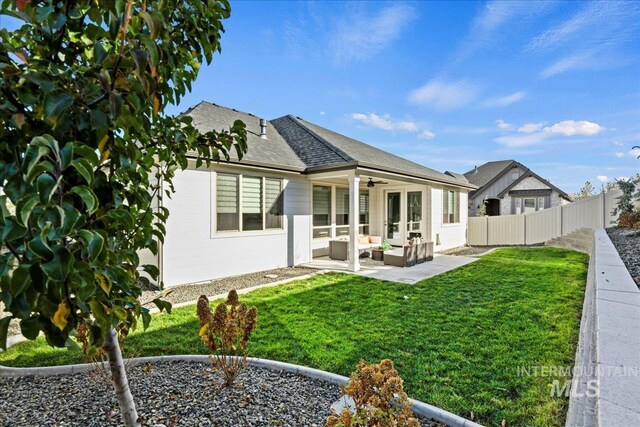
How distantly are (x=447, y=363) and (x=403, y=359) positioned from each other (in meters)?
0.49

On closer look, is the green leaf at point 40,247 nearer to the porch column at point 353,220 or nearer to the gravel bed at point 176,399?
the gravel bed at point 176,399

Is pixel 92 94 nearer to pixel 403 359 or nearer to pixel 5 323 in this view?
pixel 5 323

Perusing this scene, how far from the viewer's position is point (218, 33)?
1.96 m

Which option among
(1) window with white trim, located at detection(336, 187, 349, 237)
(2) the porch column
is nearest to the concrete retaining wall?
(2) the porch column

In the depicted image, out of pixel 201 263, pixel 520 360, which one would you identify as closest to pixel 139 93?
pixel 520 360

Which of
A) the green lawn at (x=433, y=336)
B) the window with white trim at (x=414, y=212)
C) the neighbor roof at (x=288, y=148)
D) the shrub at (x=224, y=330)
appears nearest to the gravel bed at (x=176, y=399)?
the shrub at (x=224, y=330)

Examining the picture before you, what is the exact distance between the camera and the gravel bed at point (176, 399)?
8.45ft

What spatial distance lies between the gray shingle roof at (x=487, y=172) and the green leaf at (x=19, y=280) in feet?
97.2

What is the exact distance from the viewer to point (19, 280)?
83 cm

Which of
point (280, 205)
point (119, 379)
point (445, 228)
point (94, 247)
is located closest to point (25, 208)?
point (94, 247)

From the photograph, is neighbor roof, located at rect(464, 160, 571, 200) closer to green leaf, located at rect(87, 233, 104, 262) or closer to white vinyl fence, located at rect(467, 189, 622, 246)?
white vinyl fence, located at rect(467, 189, 622, 246)

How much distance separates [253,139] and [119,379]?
9.45 m

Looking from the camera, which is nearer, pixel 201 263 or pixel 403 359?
pixel 403 359

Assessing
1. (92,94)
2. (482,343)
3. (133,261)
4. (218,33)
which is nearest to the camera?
(92,94)
